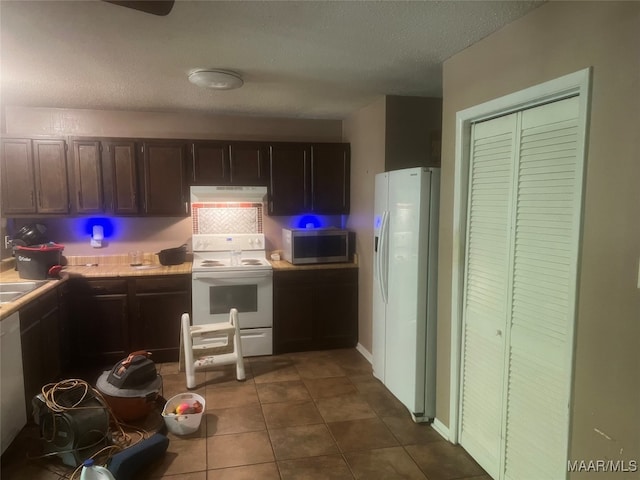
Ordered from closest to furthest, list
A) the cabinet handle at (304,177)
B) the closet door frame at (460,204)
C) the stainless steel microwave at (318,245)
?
the closet door frame at (460,204), the stainless steel microwave at (318,245), the cabinet handle at (304,177)

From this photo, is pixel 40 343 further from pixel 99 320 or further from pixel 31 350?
pixel 99 320

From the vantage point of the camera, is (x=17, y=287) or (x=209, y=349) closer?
(x=17, y=287)

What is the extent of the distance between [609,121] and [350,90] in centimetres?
214

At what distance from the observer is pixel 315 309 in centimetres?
427

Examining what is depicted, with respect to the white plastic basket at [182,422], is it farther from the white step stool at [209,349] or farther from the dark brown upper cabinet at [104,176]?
the dark brown upper cabinet at [104,176]

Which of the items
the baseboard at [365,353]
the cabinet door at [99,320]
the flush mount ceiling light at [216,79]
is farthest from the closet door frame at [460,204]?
the cabinet door at [99,320]

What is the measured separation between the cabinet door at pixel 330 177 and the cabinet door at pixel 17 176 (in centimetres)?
262

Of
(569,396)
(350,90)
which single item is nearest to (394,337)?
(569,396)

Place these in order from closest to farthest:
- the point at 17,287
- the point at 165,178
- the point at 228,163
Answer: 1. the point at 17,287
2. the point at 165,178
3. the point at 228,163

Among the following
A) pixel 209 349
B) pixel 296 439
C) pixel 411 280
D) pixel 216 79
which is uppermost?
pixel 216 79

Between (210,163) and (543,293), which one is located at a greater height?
(210,163)

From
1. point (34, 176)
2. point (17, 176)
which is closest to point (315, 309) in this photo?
point (34, 176)

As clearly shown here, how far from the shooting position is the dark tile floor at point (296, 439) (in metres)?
2.44

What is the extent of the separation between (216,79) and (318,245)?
1.97 m
